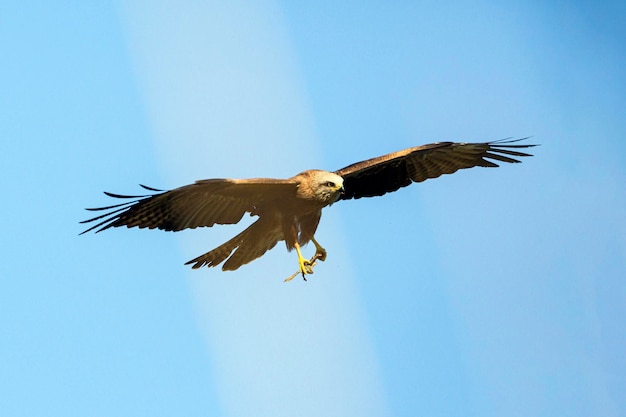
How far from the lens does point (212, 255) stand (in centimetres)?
1191

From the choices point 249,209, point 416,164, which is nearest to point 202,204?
point 249,209

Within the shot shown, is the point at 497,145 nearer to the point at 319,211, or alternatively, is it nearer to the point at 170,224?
the point at 319,211

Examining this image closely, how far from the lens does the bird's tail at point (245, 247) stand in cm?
1184

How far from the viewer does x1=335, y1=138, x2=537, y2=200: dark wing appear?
12.7 m

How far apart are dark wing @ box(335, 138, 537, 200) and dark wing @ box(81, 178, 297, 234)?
120 cm

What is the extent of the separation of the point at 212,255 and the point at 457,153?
336 centimetres

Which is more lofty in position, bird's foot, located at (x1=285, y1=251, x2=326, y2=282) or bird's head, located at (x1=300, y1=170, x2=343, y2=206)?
bird's head, located at (x1=300, y1=170, x2=343, y2=206)

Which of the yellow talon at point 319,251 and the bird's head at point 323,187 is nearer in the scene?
the bird's head at point 323,187

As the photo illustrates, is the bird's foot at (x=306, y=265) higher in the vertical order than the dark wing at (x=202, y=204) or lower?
lower

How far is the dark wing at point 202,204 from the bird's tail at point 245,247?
0.19 m

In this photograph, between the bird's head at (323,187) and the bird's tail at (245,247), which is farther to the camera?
the bird's tail at (245,247)

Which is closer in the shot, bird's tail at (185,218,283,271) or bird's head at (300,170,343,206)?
bird's head at (300,170,343,206)

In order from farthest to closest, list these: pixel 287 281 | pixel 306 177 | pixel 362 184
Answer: pixel 362 184 < pixel 306 177 < pixel 287 281

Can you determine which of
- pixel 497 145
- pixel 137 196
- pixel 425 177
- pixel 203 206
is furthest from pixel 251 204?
pixel 497 145
